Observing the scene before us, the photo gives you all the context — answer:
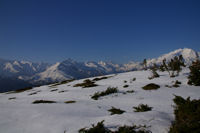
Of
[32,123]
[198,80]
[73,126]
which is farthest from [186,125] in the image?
[198,80]

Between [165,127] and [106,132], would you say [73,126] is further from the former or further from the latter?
[165,127]

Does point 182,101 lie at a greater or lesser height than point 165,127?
greater

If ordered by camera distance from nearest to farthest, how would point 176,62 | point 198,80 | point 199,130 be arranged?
point 199,130 < point 198,80 < point 176,62

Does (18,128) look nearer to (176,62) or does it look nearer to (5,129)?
A: (5,129)

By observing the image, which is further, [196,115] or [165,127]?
[165,127]

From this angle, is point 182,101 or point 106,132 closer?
point 106,132

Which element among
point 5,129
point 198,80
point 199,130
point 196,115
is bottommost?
point 5,129

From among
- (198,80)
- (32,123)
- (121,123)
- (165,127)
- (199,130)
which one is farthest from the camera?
(198,80)

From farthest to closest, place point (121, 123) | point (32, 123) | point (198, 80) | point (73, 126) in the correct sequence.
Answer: point (198, 80)
point (32, 123)
point (73, 126)
point (121, 123)

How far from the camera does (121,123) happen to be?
18.0 feet

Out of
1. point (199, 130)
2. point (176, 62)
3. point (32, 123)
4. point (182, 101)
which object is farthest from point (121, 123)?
point (176, 62)

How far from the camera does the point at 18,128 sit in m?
6.12

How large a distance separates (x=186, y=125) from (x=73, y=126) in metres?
5.02

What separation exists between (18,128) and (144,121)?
676 centimetres
